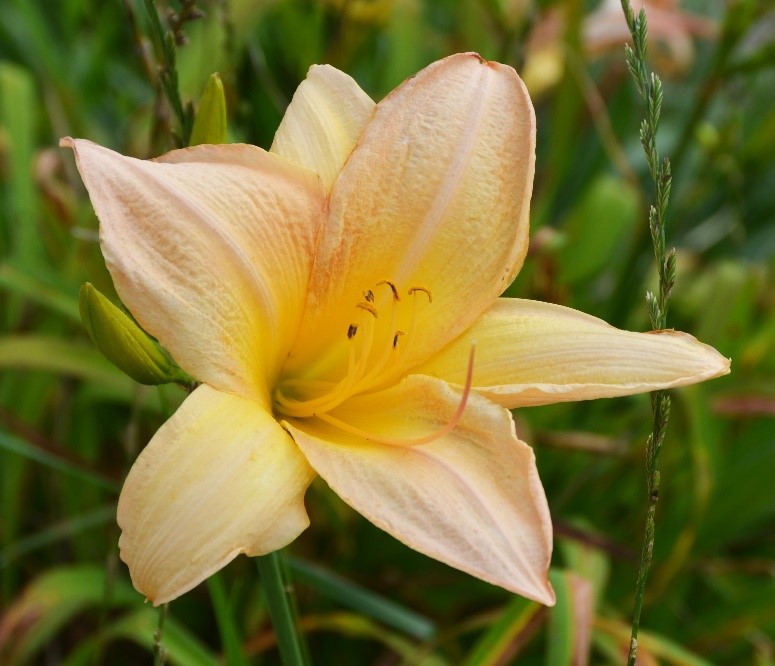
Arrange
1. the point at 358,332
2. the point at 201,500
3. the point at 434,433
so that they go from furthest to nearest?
the point at 358,332, the point at 434,433, the point at 201,500

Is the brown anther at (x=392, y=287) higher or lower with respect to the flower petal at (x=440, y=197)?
lower

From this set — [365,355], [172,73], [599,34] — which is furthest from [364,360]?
[599,34]

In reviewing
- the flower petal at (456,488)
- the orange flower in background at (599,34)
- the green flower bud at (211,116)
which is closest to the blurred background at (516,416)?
the orange flower in background at (599,34)

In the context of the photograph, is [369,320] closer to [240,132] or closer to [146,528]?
[146,528]

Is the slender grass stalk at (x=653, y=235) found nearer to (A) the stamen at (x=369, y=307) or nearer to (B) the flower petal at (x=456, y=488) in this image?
(B) the flower petal at (x=456, y=488)

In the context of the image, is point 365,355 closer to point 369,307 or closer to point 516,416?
point 369,307

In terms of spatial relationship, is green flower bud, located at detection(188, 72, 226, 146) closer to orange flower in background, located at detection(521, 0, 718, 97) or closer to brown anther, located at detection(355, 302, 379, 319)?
brown anther, located at detection(355, 302, 379, 319)

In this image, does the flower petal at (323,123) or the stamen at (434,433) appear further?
the flower petal at (323,123)
